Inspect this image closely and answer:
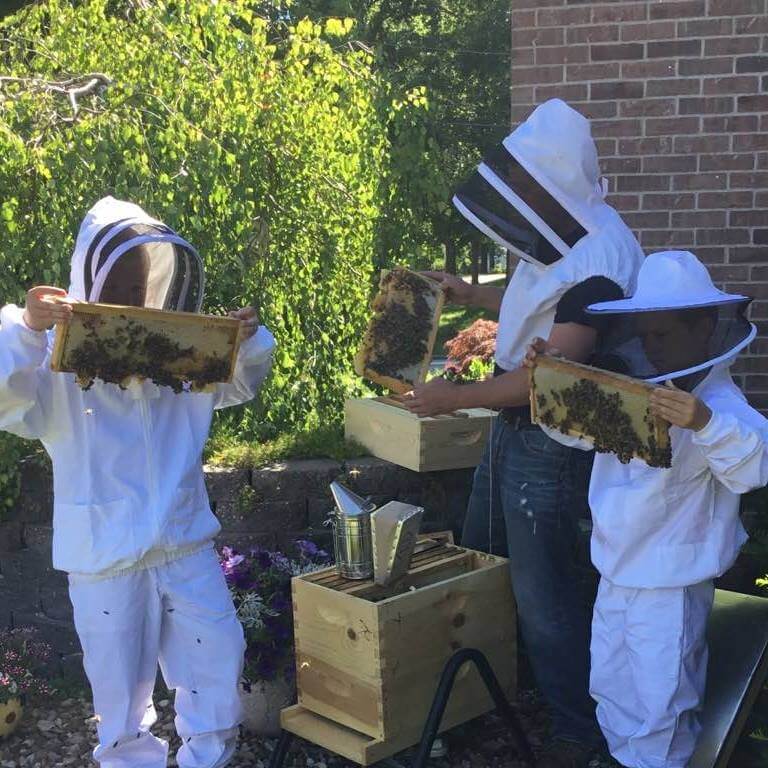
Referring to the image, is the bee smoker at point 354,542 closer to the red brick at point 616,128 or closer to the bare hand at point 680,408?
the bare hand at point 680,408

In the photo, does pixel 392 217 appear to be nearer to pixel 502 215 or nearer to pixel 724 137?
pixel 724 137

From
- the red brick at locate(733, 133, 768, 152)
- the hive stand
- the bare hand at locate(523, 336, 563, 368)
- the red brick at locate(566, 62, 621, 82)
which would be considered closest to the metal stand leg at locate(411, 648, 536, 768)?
the hive stand

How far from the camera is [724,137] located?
436 centimetres

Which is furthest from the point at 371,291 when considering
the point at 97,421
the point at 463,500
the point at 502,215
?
the point at 97,421

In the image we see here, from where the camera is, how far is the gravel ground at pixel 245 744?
3.69 meters

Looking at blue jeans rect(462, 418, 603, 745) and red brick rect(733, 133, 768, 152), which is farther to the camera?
red brick rect(733, 133, 768, 152)

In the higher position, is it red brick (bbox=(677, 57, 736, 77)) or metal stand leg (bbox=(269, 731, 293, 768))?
red brick (bbox=(677, 57, 736, 77))

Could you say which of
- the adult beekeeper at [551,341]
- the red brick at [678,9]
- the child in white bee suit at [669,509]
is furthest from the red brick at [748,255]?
the child in white bee suit at [669,509]

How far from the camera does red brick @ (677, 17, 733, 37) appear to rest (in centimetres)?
430

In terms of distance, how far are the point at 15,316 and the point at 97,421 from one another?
39cm

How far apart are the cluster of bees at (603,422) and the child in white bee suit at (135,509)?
98cm

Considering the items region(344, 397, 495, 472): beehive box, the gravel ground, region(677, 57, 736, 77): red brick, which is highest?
region(677, 57, 736, 77): red brick

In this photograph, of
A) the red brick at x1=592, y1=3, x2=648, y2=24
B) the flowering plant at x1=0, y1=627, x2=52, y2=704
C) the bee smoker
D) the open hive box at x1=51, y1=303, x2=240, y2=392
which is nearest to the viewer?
the open hive box at x1=51, y1=303, x2=240, y2=392

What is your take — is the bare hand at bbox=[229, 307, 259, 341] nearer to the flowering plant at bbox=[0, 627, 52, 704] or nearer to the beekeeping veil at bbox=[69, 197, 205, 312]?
the beekeeping veil at bbox=[69, 197, 205, 312]
